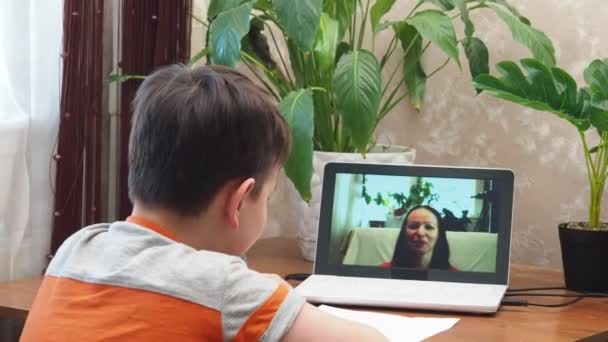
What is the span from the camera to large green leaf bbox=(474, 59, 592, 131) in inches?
64.3

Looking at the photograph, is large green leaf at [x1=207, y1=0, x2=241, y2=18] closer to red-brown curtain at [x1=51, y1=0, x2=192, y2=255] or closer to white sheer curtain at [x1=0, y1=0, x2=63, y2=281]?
red-brown curtain at [x1=51, y1=0, x2=192, y2=255]

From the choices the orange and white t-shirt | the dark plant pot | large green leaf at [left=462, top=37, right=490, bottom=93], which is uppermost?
large green leaf at [left=462, top=37, right=490, bottom=93]

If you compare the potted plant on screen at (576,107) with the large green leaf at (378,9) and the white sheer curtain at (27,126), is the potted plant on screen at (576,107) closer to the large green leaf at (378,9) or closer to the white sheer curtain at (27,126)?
the large green leaf at (378,9)

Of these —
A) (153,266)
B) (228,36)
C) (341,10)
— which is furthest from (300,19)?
(153,266)

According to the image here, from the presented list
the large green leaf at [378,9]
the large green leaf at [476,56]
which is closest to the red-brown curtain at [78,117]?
the large green leaf at [378,9]

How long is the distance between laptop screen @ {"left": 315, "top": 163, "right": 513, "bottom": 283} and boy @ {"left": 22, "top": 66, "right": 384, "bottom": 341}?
0.66 m

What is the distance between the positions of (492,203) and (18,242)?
2.80ft

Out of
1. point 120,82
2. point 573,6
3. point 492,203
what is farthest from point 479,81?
point 120,82

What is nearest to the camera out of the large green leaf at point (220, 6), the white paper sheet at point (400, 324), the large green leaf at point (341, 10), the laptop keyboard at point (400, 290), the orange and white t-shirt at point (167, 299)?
the orange and white t-shirt at point (167, 299)

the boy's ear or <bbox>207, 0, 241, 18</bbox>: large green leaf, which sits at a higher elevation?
<bbox>207, 0, 241, 18</bbox>: large green leaf

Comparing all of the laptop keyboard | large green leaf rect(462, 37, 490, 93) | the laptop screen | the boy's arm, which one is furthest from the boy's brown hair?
large green leaf rect(462, 37, 490, 93)

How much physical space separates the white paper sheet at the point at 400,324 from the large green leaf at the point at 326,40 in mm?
521

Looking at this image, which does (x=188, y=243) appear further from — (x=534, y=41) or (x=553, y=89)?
(x=534, y=41)

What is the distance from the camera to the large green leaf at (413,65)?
207 centimetres
